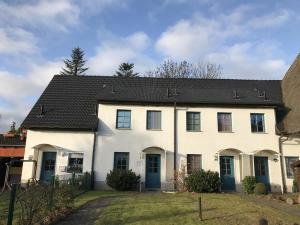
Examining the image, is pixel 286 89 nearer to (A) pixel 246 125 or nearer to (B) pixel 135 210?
(A) pixel 246 125

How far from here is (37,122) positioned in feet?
68.3

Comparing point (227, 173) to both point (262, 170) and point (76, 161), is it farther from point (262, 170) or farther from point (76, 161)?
point (76, 161)

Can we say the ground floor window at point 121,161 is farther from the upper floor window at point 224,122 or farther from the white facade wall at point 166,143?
the upper floor window at point 224,122

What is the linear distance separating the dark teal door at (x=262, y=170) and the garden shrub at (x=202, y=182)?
3.72m

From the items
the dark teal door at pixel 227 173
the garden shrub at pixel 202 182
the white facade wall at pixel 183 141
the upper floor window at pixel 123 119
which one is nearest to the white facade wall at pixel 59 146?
the white facade wall at pixel 183 141

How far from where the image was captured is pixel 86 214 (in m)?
11.0

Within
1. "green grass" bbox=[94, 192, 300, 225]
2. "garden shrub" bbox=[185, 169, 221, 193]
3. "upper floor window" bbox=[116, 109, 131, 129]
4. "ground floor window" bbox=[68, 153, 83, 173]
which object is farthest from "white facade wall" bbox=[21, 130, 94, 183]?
"green grass" bbox=[94, 192, 300, 225]

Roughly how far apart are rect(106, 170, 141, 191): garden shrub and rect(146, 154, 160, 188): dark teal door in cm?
126

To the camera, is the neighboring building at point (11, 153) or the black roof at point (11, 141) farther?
the black roof at point (11, 141)

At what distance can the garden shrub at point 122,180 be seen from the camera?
1936 cm

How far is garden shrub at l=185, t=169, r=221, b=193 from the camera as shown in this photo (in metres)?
18.7

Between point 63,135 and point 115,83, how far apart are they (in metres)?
6.74

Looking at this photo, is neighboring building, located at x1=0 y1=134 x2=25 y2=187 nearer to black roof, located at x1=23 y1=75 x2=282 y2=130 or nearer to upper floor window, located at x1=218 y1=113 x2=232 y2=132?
black roof, located at x1=23 y1=75 x2=282 y2=130

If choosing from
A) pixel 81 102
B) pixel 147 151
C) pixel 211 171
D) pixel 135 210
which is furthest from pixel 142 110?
pixel 135 210
